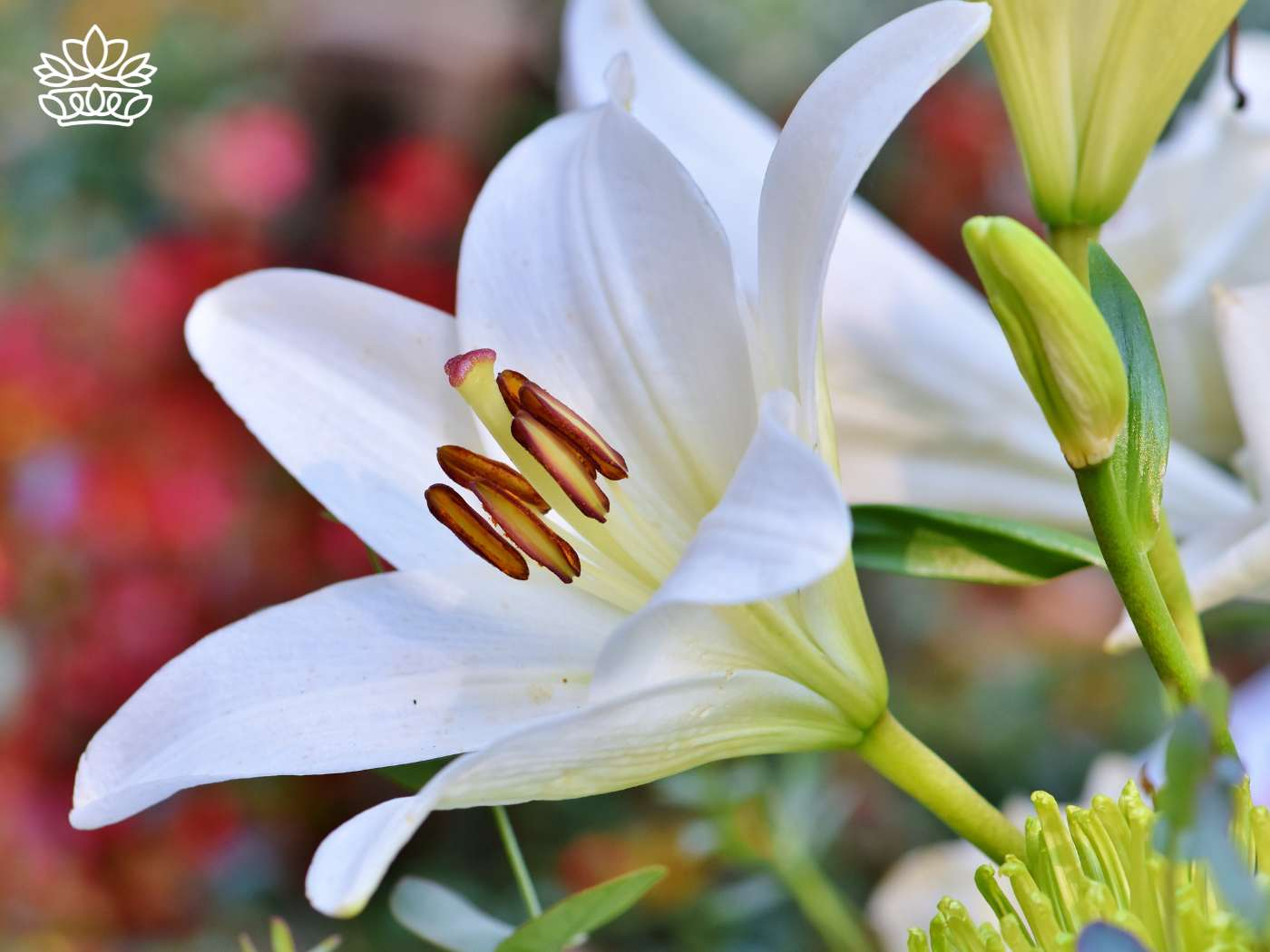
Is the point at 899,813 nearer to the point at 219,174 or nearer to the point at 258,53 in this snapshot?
the point at 219,174

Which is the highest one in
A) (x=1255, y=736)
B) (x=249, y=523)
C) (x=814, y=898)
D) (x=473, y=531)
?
(x=473, y=531)

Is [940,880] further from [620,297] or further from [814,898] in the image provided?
[620,297]

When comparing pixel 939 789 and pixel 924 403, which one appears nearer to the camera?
pixel 939 789

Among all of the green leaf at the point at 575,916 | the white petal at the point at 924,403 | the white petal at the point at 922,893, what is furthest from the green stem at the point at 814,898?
the green leaf at the point at 575,916

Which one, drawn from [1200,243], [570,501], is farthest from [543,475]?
[1200,243]

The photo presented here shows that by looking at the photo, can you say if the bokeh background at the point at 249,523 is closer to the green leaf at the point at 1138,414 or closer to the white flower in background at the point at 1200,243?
the white flower in background at the point at 1200,243

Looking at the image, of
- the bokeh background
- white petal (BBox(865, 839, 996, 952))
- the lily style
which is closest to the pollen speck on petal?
the lily style

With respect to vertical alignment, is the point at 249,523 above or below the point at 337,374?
below
